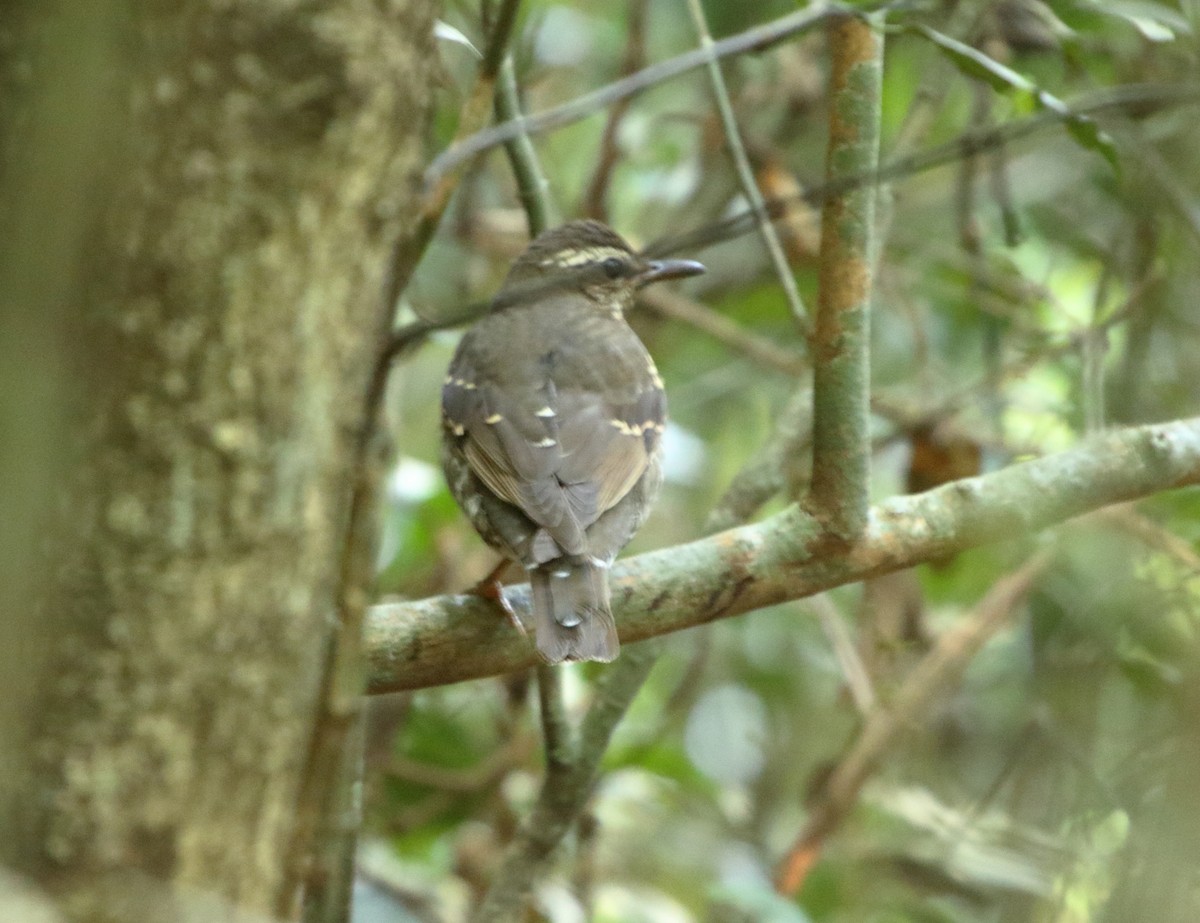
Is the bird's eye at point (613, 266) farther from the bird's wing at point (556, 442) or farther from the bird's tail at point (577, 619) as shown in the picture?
the bird's tail at point (577, 619)

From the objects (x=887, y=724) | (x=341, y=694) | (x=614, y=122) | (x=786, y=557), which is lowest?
(x=341, y=694)

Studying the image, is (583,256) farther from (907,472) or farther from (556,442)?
(907,472)

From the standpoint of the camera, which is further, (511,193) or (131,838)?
(511,193)

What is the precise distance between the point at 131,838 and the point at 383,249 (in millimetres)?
639

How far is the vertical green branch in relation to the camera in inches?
117

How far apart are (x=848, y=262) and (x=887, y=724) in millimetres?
2346

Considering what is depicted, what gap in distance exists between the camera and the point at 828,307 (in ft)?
9.93

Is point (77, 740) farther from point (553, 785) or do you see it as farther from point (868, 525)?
point (553, 785)

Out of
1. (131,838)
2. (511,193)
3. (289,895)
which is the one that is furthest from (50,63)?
(511,193)

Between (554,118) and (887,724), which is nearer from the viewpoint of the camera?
(554,118)

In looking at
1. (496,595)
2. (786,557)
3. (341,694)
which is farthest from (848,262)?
(341,694)

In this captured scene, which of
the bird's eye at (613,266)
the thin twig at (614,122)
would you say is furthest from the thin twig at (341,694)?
the thin twig at (614,122)

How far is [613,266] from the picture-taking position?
494 cm

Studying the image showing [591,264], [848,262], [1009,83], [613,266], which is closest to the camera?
[848,262]
